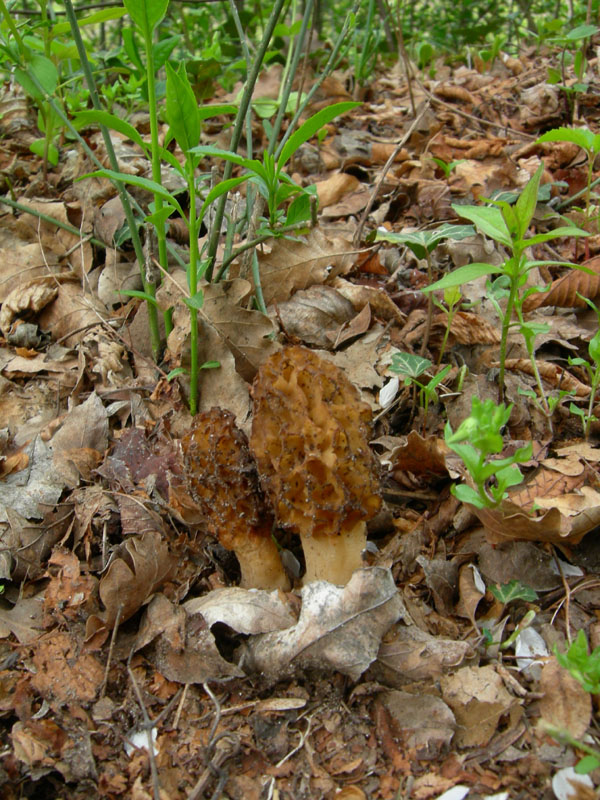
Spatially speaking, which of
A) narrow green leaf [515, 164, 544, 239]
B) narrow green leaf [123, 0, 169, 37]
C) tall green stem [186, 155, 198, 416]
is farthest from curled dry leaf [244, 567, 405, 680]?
narrow green leaf [123, 0, 169, 37]

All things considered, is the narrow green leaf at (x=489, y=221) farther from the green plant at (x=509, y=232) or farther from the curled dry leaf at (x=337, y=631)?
the curled dry leaf at (x=337, y=631)

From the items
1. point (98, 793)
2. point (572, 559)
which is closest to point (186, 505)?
point (98, 793)

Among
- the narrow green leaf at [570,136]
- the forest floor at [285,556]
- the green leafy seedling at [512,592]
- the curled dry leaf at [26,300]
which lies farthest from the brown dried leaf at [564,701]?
the curled dry leaf at [26,300]

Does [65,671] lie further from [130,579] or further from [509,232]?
[509,232]

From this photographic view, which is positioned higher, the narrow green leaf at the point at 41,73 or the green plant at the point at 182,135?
the narrow green leaf at the point at 41,73

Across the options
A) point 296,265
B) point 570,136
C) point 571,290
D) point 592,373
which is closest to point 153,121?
point 296,265

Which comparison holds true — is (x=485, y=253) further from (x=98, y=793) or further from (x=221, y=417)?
(x=98, y=793)
